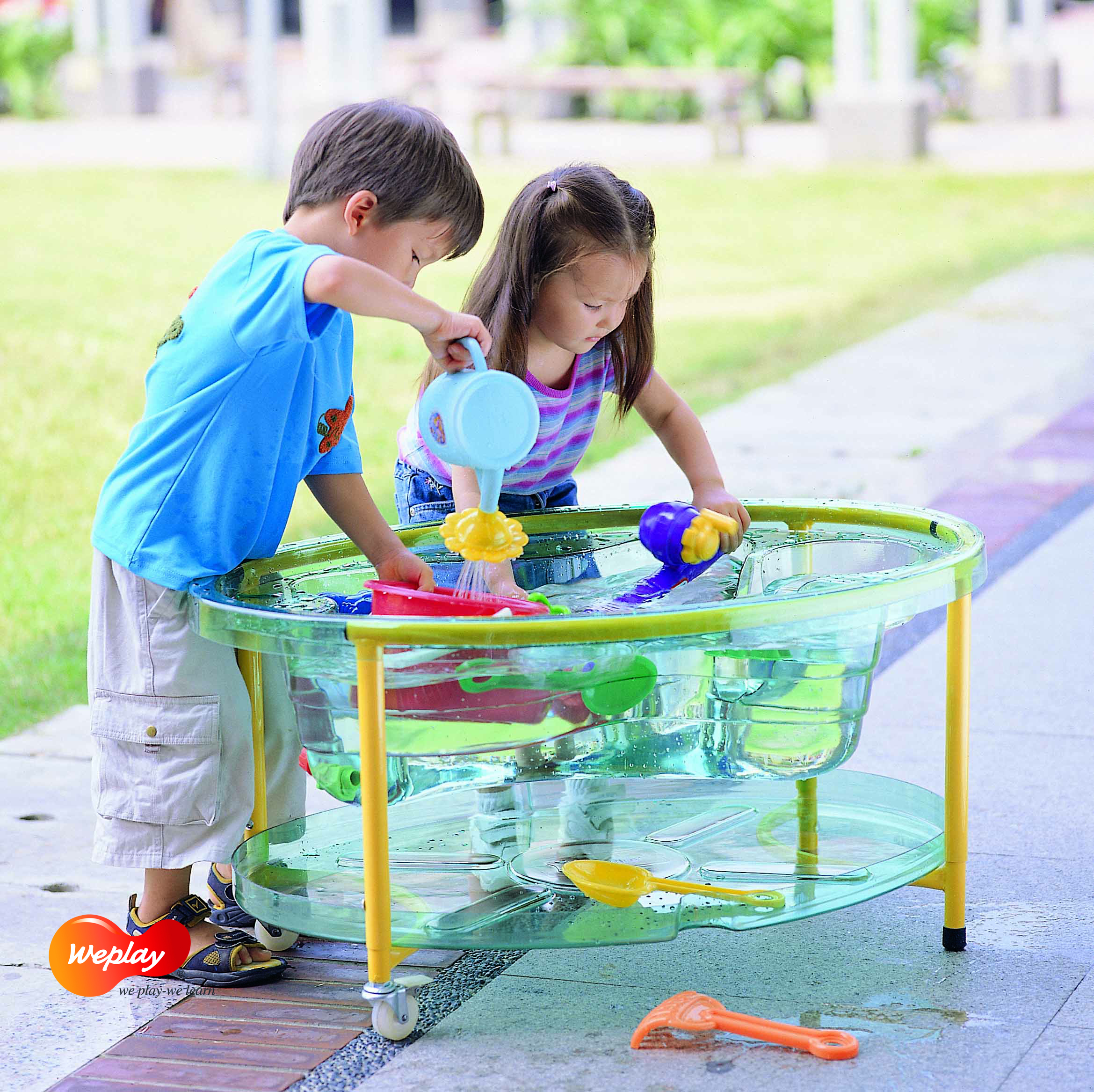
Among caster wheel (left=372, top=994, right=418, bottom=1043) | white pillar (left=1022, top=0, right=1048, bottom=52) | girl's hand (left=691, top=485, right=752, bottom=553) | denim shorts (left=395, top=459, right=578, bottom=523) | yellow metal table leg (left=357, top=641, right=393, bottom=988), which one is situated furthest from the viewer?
white pillar (left=1022, top=0, right=1048, bottom=52)

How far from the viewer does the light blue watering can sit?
2141mm

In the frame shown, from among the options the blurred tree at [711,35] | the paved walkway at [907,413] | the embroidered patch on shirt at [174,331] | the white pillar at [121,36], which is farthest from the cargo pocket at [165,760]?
the white pillar at [121,36]

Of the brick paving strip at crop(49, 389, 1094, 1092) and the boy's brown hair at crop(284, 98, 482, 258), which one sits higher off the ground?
the boy's brown hair at crop(284, 98, 482, 258)

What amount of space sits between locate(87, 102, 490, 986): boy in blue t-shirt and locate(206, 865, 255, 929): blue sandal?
0.09m

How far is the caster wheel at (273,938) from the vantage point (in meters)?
2.45

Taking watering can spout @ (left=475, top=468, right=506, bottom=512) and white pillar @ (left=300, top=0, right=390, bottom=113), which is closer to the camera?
watering can spout @ (left=475, top=468, right=506, bottom=512)

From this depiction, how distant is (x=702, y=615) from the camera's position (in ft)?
6.63

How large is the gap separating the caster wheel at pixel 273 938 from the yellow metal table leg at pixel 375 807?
1.14ft

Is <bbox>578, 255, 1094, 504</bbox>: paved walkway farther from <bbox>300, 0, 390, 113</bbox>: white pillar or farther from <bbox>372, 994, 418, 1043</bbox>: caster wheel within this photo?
<bbox>300, 0, 390, 113</bbox>: white pillar

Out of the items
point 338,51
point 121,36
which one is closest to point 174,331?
point 338,51

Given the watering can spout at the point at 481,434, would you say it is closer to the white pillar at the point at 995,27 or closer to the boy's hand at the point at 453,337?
the boy's hand at the point at 453,337

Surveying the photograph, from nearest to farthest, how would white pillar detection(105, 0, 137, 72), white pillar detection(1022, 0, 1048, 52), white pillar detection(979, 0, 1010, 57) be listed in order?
white pillar detection(979, 0, 1010, 57) → white pillar detection(1022, 0, 1048, 52) → white pillar detection(105, 0, 137, 72)

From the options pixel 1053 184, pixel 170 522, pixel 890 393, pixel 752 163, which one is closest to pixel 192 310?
pixel 170 522

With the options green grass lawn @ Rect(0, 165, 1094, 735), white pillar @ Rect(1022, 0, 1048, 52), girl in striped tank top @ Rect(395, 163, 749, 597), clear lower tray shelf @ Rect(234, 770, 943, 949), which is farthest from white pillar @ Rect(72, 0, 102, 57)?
clear lower tray shelf @ Rect(234, 770, 943, 949)
